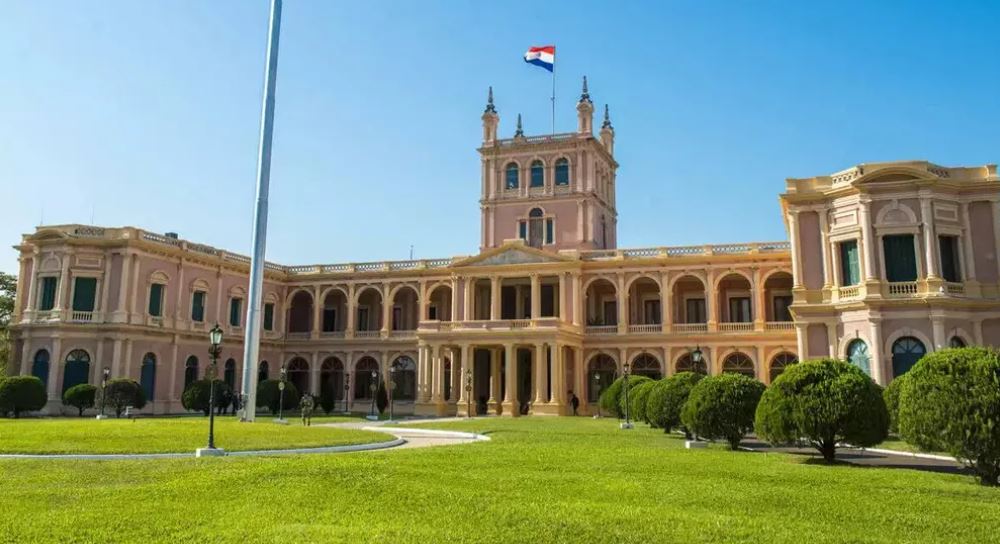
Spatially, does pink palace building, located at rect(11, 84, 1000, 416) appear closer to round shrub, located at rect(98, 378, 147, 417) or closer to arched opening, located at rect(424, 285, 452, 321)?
arched opening, located at rect(424, 285, 452, 321)

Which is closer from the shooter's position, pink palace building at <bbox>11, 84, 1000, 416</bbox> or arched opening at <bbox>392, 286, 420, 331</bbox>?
pink palace building at <bbox>11, 84, 1000, 416</bbox>

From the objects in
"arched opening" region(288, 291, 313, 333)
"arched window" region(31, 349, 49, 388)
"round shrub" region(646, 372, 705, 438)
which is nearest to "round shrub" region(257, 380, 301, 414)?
"arched window" region(31, 349, 49, 388)

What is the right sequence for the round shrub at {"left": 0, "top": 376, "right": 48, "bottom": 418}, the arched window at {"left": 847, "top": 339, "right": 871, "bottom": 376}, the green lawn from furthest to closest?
1. the round shrub at {"left": 0, "top": 376, "right": 48, "bottom": 418}
2. the arched window at {"left": 847, "top": 339, "right": 871, "bottom": 376}
3. the green lawn

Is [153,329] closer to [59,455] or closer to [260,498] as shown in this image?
[59,455]

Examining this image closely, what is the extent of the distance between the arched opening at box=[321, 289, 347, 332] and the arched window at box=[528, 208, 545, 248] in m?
15.0

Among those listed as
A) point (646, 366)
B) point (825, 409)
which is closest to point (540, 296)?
point (646, 366)

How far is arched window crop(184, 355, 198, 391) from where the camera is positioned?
4806 cm

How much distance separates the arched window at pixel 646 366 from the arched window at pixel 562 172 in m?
13.7

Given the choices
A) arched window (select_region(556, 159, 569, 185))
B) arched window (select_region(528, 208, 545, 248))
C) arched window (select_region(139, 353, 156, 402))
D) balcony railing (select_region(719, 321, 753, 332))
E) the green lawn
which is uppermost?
arched window (select_region(556, 159, 569, 185))

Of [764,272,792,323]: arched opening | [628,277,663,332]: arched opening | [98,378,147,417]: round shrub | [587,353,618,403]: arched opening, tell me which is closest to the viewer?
[98,378,147,417]: round shrub

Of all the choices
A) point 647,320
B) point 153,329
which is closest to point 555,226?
point 647,320

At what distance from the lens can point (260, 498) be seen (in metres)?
→ 10.6

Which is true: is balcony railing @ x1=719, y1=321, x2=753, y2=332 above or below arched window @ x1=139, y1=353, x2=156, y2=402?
above

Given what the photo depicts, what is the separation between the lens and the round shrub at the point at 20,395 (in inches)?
1453
